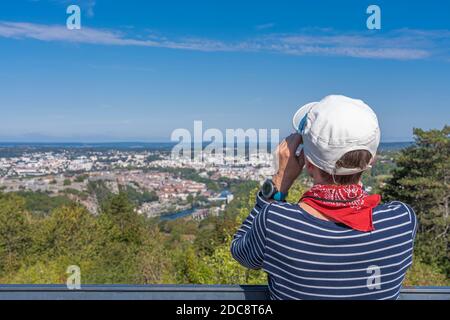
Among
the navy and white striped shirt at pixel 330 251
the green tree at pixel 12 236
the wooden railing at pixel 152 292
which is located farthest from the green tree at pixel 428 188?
the green tree at pixel 12 236

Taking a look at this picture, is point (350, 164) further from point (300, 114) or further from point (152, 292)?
point (152, 292)

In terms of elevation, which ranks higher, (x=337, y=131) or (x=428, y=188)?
(x=337, y=131)

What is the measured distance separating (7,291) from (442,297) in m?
0.94

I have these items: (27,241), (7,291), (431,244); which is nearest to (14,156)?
(27,241)

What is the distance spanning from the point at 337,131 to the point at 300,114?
120mm

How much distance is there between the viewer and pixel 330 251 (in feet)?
2.53

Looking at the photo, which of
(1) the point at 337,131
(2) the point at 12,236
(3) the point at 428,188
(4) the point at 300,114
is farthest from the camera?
(2) the point at 12,236

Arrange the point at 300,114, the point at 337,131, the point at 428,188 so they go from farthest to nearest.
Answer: the point at 428,188 < the point at 300,114 < the point at 337,131

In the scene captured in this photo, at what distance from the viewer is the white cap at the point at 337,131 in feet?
2.49

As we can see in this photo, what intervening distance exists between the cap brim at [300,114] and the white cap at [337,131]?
42 millimetres

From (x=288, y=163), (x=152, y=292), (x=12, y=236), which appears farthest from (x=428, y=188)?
(x=12, y=236)

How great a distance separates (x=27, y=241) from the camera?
61.7ft

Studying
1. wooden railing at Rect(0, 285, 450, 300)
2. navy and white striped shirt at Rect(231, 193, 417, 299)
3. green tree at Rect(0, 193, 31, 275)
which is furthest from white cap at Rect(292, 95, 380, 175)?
green tree at Rect(0, 193, 31, 275)
